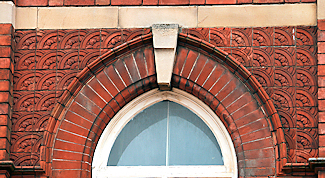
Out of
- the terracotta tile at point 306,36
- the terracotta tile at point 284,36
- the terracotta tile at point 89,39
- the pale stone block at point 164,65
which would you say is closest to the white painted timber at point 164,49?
the pale stone block at point 164,65

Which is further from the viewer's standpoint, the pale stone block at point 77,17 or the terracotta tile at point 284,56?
the pale stone block at point 77,17

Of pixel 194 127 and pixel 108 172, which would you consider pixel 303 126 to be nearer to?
pixel 194 127

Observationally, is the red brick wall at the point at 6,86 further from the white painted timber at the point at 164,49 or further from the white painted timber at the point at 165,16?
the white painted timber at the point at 164,49

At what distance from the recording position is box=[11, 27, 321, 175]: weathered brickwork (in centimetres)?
628

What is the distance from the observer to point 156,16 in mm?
6660

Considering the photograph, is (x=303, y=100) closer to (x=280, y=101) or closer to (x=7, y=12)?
(x=280, y=101)

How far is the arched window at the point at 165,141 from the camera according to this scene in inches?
255

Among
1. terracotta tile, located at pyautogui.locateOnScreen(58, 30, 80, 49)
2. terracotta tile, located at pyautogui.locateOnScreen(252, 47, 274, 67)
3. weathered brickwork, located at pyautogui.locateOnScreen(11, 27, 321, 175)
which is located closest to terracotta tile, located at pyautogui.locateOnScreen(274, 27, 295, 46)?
weathered brickwork, located at pyautogui.locateOnScreen(11, 27, 321, 175)

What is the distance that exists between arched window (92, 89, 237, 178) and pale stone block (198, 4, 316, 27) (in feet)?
3.29

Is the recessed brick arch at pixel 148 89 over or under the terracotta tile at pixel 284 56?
under

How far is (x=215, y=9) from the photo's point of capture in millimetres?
6641

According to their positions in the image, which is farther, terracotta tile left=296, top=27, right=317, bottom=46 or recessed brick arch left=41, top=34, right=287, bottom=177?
terracotta tile left=296, top=27, right=317, bottom=46

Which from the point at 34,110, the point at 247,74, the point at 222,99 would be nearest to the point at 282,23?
the point at 247,74

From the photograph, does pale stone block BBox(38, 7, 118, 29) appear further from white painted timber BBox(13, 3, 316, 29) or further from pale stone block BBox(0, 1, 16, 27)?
pale stone block BBox(0, 1, 16, 27)
